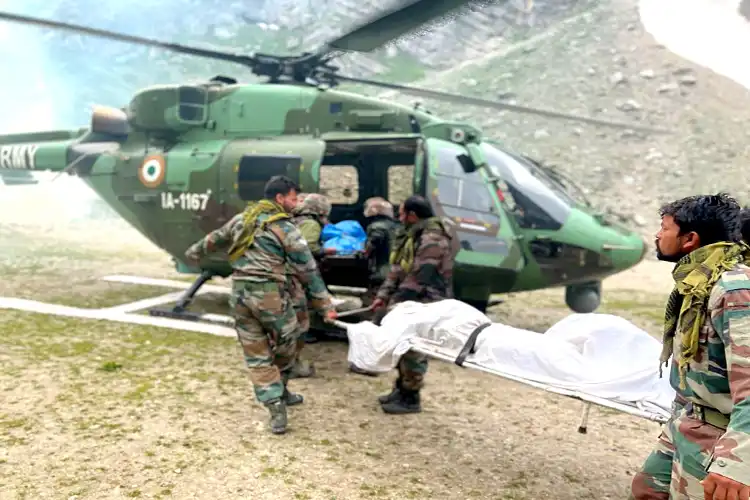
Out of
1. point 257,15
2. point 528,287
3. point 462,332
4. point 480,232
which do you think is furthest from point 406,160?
point 257,15

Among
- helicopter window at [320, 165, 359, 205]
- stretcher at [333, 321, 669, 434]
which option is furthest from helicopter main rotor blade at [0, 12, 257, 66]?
stretcher at [333, 321, 669, 434]

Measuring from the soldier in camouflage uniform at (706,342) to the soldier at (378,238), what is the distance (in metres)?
3.72

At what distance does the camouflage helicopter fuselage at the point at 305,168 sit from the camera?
603cm

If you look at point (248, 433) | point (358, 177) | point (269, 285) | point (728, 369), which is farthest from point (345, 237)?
point (728, 369)

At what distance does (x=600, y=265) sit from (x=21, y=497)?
5.15 meters

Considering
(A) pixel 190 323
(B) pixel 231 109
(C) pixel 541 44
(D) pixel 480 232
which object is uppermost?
(C) pixel 541 44

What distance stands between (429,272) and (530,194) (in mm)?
2310

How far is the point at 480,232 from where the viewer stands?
19.6 ft

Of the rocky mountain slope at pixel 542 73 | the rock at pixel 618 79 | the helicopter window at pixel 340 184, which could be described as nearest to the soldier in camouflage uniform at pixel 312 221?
the helicopter window at pixel 340 184

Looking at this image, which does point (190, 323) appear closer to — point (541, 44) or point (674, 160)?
point (674, 160)

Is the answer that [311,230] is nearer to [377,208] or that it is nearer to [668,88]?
[377,208]

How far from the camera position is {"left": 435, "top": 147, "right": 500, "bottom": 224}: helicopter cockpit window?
5988mm

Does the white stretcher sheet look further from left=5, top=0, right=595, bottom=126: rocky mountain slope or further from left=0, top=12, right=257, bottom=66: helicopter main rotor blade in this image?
left=5, top=0, right=595, bottom=126: rocky mountain slope

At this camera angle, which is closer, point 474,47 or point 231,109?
point 231,109
